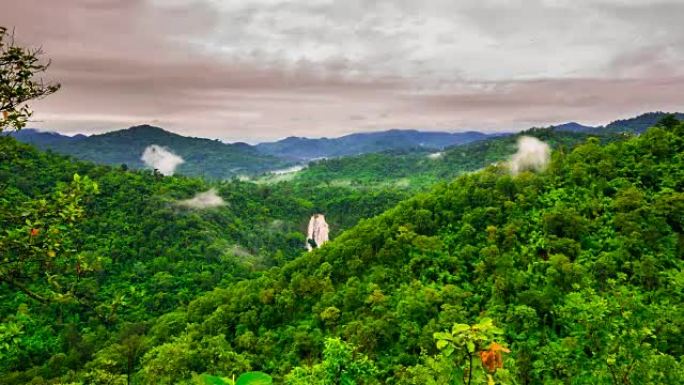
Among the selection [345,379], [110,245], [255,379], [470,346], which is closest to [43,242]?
[255,379]

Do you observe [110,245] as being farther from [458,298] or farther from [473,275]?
[458,298]

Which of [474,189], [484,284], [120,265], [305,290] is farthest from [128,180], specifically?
[484,284]

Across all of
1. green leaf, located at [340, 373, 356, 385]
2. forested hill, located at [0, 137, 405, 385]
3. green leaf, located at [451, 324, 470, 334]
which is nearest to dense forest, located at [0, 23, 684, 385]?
green leaf, located at [340, 373, 356, 385]

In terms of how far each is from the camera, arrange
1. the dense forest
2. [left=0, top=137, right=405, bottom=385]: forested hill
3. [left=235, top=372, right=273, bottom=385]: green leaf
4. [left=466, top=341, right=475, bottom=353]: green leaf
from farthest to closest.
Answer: the dense forest → [left=0, top=137, right=405, bottom=385]: forested hill → [left=466, top=341, right=475, bottom=353]: green leaf → [left=235, top=372, right=273, bottom=385]: green leaf

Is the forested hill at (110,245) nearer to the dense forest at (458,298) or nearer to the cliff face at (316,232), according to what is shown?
the dense forest at (458,298)

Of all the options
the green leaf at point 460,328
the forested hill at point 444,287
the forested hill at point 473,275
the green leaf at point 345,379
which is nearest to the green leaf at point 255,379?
the green leaf at point 460,328

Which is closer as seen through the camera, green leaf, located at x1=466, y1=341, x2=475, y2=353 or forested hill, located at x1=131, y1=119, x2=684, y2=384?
green leaf, located at x1=466, y1=341, x2=475, y2=353

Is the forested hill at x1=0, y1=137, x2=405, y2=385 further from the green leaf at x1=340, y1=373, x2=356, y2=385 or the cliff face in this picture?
the green leaf at x1=340, y1=373, x2=356, y2=385

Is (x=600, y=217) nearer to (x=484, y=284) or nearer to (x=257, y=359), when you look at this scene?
(x=484, y=284)
